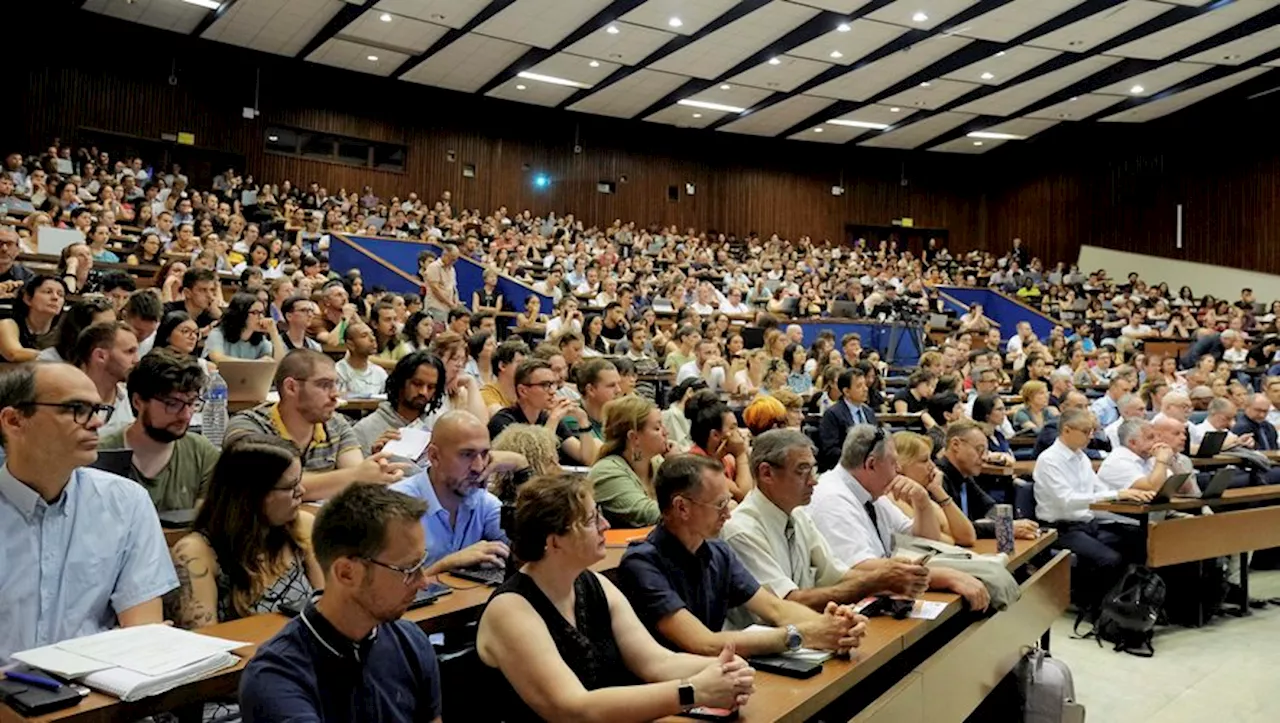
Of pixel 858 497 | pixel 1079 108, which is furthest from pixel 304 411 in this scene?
pixel 1079 108

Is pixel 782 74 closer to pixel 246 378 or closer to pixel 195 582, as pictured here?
pixel 246 378

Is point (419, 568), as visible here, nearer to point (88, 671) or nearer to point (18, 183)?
point (88, 671)

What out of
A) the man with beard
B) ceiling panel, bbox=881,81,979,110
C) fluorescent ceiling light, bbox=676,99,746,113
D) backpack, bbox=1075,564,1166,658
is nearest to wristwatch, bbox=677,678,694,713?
the man with beard

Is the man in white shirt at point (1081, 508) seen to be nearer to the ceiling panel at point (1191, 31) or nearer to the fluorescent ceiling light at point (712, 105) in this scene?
the ceiling panel at point (1191, 31)

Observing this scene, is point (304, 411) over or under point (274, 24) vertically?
under

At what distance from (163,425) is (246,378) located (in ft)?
5.17

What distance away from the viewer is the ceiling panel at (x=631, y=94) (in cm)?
1622

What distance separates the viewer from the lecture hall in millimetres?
1913

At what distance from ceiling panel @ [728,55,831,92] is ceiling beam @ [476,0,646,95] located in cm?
314

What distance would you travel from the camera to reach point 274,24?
13820mm

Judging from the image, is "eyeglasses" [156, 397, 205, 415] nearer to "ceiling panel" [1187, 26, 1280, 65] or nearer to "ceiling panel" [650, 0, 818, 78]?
"ceiling panel" [650, 0, 818, 78]

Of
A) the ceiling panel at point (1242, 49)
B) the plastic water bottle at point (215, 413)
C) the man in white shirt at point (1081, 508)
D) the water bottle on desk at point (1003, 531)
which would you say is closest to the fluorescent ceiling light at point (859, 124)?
the ceiling panel at point (1242, 49)

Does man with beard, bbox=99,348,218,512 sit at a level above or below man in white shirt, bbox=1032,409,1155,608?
above

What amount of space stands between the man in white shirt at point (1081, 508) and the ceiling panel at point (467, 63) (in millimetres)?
11450
